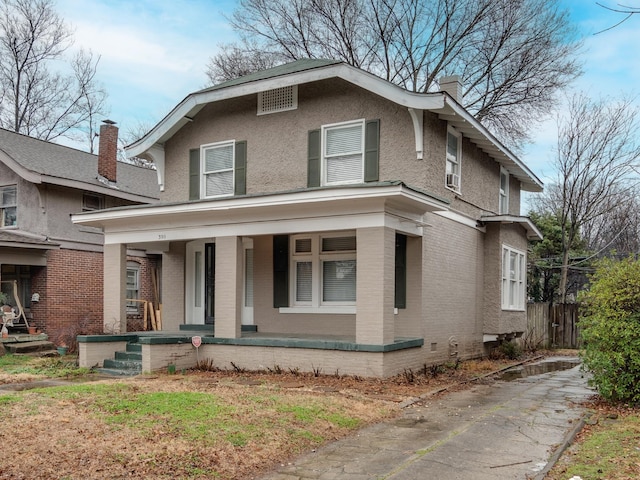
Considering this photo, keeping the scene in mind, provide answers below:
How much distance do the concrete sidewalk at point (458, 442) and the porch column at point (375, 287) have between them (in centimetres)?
173

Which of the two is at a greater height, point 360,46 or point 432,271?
point 360,46

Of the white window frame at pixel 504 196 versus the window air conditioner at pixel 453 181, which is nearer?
the window air conditioner at pixel 453 181

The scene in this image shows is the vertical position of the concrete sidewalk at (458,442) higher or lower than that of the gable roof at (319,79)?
lower

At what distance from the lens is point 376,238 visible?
38.8 ft

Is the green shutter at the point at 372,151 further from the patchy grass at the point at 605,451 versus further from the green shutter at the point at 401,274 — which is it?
the patchy grass at the point at 605,451

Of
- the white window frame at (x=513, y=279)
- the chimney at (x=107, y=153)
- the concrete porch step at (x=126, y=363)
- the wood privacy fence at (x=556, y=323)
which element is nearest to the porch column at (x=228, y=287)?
the concrete porch step at (x=126, y=363)

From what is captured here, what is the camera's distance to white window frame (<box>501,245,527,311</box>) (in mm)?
17672

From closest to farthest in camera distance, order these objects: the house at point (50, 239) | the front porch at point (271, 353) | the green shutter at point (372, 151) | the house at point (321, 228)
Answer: the front porch at point (271, 353) → the house at point (321, 228) → the green shutter at point (372, 151) → the house at point (50, 239)

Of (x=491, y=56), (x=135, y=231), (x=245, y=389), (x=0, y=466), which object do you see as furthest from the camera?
(x=491, y=56)

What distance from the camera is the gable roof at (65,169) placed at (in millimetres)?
19266

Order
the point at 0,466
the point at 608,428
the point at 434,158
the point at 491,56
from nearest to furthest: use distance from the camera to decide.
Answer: the point at 0,466
the point at 608,428
the point at 434,158
the point at 491,56

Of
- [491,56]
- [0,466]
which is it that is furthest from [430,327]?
[491,56]

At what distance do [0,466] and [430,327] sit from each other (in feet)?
32.1

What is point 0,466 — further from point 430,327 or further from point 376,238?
point 430,327
